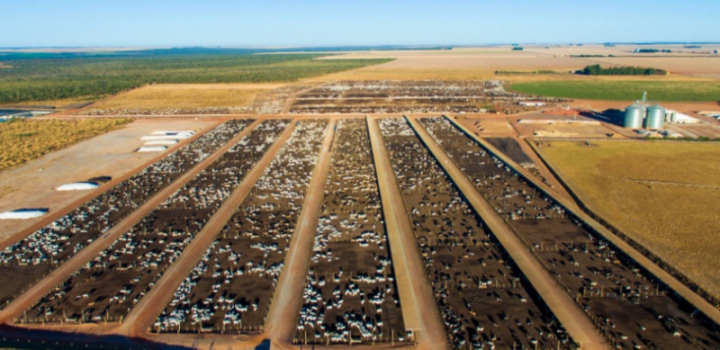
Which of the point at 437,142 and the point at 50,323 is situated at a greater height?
the point at 437,142

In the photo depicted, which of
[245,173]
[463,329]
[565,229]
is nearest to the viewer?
[463,329]

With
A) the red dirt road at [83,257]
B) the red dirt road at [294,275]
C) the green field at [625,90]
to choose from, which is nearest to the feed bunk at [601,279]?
the red dirt road at [294,275]

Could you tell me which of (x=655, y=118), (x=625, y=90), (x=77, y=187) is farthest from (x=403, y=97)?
(x=77, y=187)

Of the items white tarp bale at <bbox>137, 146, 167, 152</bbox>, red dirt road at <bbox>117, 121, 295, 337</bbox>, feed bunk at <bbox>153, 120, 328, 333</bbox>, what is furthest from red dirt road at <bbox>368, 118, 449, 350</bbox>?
white tarp bale at <bbox>137, 146, 167, 152</bbox>

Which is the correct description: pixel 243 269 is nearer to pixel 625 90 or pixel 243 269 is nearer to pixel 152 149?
pixel 152 149

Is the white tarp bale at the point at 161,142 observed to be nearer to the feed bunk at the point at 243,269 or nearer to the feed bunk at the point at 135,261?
the feed bunk at the point at 135,261

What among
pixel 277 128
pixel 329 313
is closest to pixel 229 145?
pixel 277 128

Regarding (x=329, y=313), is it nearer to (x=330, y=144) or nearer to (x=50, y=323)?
(x=50, y=323)
